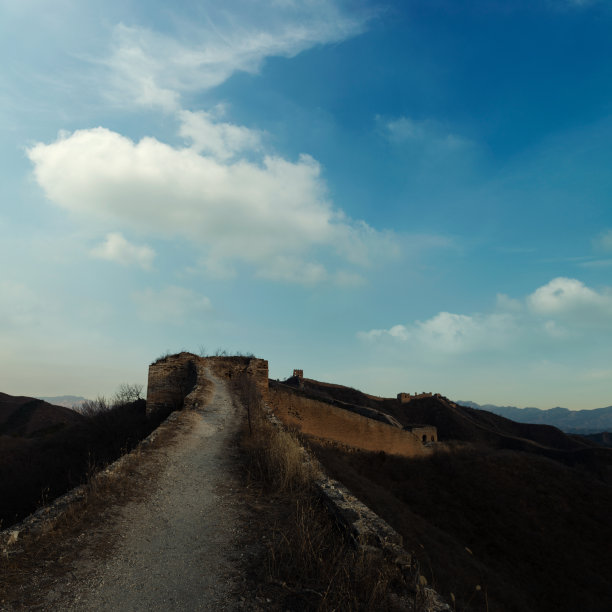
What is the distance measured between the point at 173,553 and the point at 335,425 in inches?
622

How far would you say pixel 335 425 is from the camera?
Result: 63.8ft

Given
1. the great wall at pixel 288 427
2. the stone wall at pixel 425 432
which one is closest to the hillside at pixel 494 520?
the great wall at pixel 288 427

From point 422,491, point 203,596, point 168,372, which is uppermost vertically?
point 168,372

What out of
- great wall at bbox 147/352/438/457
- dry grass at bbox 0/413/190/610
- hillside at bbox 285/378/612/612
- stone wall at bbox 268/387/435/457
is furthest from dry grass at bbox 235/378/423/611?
stone wall at bbox 268/387/435/457

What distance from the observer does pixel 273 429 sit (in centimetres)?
962

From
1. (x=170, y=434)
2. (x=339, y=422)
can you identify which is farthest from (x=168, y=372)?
(x=339, y=422)

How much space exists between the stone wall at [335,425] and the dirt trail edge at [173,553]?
1041 centimetres

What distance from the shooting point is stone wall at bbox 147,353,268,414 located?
14.5 meters

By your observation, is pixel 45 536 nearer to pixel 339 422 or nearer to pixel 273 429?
pixel 273 429

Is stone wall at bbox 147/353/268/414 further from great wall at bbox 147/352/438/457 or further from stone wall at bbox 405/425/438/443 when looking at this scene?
stone wall at bbox 405/425/438/443

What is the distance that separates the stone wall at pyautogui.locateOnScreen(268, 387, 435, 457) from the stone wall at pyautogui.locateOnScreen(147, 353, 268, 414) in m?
1.49

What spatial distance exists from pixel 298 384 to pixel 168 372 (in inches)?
1081

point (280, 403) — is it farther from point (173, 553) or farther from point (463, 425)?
point (463, 425)

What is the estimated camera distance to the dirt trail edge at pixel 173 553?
11.3ft
